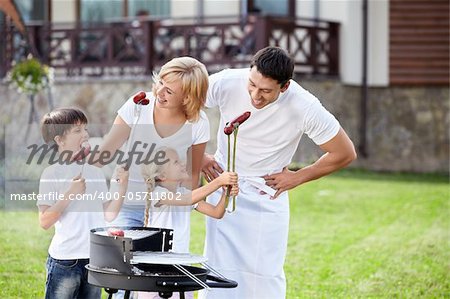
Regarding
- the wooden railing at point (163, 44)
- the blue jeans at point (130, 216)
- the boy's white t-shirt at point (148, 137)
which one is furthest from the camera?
the wooden railing at point (163, 44)

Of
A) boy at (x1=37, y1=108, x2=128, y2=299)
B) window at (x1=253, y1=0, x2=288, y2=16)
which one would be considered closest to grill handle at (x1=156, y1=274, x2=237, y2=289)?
boy at (x1=37, y1=108, x2=128, y2=299)

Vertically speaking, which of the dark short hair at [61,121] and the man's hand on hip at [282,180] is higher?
the dark short hair at [61,121]

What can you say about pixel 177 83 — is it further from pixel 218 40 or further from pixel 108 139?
pixel 218 40

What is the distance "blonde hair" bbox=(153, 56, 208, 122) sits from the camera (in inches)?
222

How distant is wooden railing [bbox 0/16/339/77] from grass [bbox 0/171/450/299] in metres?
3.11

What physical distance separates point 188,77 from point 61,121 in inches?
27.0

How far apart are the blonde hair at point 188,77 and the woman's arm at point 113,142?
0.35 meters

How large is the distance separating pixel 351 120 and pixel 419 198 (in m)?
5.04

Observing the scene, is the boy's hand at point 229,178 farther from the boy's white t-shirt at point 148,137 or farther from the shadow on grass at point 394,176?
the shadow on grass at point 394,176

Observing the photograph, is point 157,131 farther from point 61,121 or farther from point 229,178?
point 229,178

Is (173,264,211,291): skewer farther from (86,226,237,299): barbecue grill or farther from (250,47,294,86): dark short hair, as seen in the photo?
(250,47,294,86): dark short hair

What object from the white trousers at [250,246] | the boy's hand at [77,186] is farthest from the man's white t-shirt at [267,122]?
the boy's hand at [77,186]

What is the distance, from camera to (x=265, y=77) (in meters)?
5.68

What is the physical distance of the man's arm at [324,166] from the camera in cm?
611
